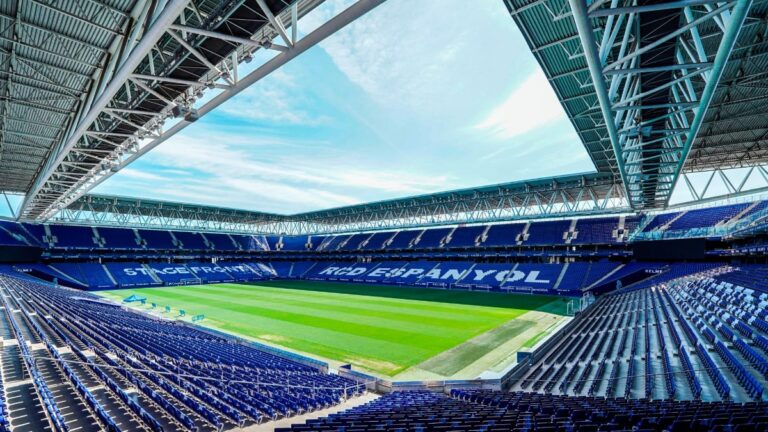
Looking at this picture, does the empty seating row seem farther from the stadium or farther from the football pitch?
the football pitch

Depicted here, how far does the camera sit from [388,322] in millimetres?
24609

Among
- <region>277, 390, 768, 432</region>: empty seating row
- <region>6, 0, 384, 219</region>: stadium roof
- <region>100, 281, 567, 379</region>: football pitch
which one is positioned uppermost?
<region>6, 0, 384, 219</region>: stadium roof

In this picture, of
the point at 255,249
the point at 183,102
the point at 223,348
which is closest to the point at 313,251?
the point at 255,249

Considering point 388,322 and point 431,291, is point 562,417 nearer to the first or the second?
point 388,322

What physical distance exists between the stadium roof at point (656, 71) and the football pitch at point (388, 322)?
11200mm

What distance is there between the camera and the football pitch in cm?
1689

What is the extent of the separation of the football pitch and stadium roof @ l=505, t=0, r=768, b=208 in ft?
36.7

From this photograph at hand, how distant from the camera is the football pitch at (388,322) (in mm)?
16891

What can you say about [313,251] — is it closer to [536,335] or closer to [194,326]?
[194,326]

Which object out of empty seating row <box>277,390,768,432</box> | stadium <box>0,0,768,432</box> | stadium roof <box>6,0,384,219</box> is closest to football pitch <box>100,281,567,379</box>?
stadium <box>0,0,768,432</box>

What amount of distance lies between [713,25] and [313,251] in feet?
196

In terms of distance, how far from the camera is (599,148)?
23.9 m

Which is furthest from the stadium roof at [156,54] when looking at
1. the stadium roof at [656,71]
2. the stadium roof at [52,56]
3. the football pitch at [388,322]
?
the football pitch at [388,322]

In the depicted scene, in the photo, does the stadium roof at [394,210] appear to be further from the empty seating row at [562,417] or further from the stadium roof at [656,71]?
the empty seating row at [562,417]
